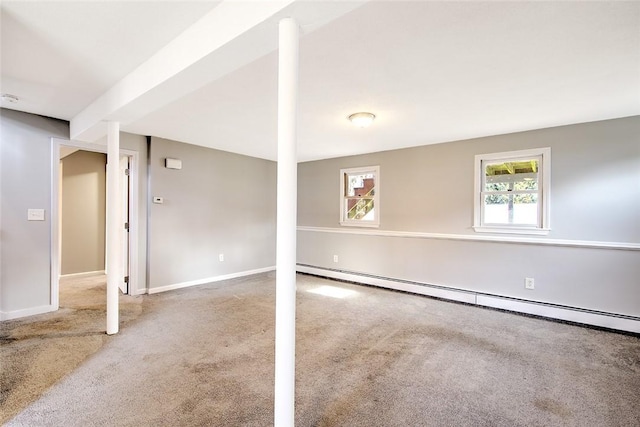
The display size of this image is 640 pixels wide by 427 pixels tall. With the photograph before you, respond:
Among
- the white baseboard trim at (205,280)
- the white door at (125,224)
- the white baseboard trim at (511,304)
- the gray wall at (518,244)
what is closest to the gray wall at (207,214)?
the white baseboard trim at (205,280)

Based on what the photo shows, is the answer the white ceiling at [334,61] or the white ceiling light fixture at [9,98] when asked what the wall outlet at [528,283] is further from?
the white ceiling light fixture at [9,98]

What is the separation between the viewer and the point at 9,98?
Result: 282 centimetres

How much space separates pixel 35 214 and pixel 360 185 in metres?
4.49

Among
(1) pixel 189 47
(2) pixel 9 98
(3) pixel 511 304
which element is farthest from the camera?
(3) pixel 511 304

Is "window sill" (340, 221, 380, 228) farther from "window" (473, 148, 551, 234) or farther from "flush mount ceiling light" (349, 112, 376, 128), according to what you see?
"flush mount ceiling light" (349, 112, 376, 128)

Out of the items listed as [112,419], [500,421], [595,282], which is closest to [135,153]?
[112,419]

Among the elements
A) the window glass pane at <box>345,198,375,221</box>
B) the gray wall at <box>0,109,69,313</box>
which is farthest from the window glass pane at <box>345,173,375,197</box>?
the gray wall at <box>0,109,69,313</box>

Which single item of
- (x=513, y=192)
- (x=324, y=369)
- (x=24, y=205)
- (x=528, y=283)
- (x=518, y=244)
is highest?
(x=513, y=192)

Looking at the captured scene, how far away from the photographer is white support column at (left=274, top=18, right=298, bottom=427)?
1.37 metres

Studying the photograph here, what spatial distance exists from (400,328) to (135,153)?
4.07 m

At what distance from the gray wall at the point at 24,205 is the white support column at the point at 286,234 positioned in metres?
3.59

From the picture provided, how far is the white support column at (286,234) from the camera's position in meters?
1.37

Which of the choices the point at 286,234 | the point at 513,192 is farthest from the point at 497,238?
the point at 286,234

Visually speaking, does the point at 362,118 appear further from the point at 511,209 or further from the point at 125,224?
the point at 125,224
